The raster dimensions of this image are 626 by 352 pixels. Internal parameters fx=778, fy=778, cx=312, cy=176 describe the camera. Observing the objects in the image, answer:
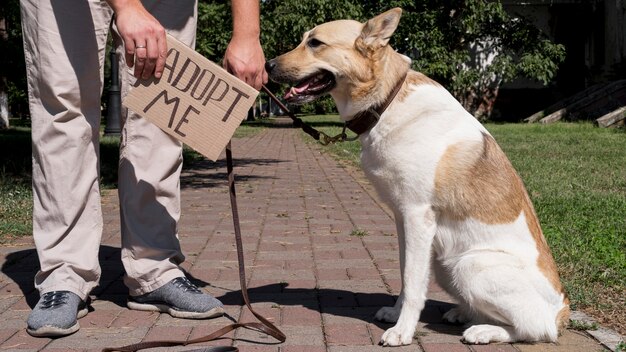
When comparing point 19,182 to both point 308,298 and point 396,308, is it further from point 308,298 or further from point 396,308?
point 396,308

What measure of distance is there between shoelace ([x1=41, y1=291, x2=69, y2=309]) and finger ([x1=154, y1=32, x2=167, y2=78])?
1.15 m

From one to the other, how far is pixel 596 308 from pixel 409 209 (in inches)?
51.3

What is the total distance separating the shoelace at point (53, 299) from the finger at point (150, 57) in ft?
3.70

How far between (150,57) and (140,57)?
0.04m

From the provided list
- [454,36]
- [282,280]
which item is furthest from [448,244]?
[454,36]

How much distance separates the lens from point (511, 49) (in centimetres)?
2794

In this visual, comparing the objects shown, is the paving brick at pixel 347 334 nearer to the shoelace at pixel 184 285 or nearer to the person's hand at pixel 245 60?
the shoelace at pixel 184 285

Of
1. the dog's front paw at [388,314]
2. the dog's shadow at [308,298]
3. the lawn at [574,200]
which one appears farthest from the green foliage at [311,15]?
the dog's front paw at [388,314]

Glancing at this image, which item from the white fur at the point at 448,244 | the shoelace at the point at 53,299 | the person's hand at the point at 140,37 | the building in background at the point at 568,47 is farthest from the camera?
the building in background at the point at 568,47

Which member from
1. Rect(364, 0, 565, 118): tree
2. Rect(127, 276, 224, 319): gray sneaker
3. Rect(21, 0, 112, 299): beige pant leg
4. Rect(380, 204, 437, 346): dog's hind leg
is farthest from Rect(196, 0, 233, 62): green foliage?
Rect(364, 0, 565, 118): tree

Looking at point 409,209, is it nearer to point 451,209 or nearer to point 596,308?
point 451,209

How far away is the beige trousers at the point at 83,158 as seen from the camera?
3.73 metres

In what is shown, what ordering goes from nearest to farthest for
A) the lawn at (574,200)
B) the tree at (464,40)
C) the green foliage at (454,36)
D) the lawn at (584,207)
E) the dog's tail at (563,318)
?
the dog's tail at (563,318)
the lawn at (584,207)
the lawn at (574,200)
the green foliage at (454,36)
the tree at (464,40)

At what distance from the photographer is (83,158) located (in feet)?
12.7
